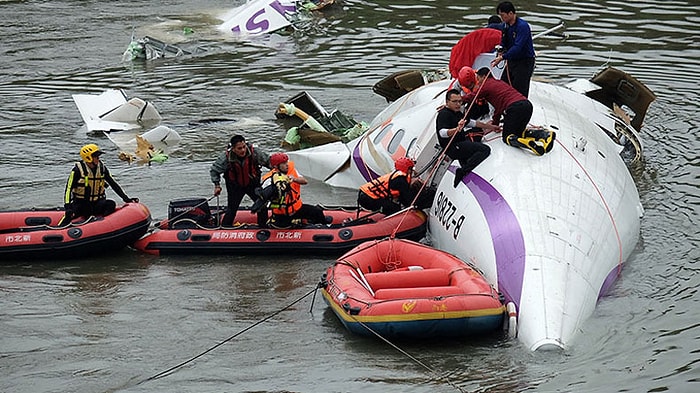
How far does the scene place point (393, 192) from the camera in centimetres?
1448

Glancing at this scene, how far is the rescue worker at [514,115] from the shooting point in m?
13.2

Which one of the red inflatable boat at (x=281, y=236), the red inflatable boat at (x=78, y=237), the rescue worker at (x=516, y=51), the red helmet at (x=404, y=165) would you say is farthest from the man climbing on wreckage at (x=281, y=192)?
the rescue worker at (x=516, y=51)

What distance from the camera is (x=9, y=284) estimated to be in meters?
13.0

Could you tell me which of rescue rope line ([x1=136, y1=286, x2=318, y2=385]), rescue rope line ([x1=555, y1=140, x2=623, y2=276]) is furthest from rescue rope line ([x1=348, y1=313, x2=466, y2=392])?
rescue rope line ([x1=555, y1=140, x2=623, y2=276])

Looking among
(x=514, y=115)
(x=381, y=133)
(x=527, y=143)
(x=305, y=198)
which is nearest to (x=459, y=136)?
(x=514, y=115)

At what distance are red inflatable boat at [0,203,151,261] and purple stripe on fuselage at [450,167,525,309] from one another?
14.8 ft

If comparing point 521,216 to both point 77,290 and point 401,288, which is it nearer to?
point 401,288

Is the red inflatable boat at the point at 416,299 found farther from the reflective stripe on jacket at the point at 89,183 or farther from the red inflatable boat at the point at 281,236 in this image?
the reflective stripe on jacket at the point at 89,183

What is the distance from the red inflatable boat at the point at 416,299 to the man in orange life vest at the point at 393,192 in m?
2.45

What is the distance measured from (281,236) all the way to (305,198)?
9.97 ft

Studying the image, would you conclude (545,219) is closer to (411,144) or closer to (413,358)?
(413,358)

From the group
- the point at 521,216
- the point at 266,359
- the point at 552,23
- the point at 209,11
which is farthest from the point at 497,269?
the point at 209,11

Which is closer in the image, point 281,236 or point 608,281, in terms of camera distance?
point 608,281

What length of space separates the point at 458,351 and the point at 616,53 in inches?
Answer: 632
